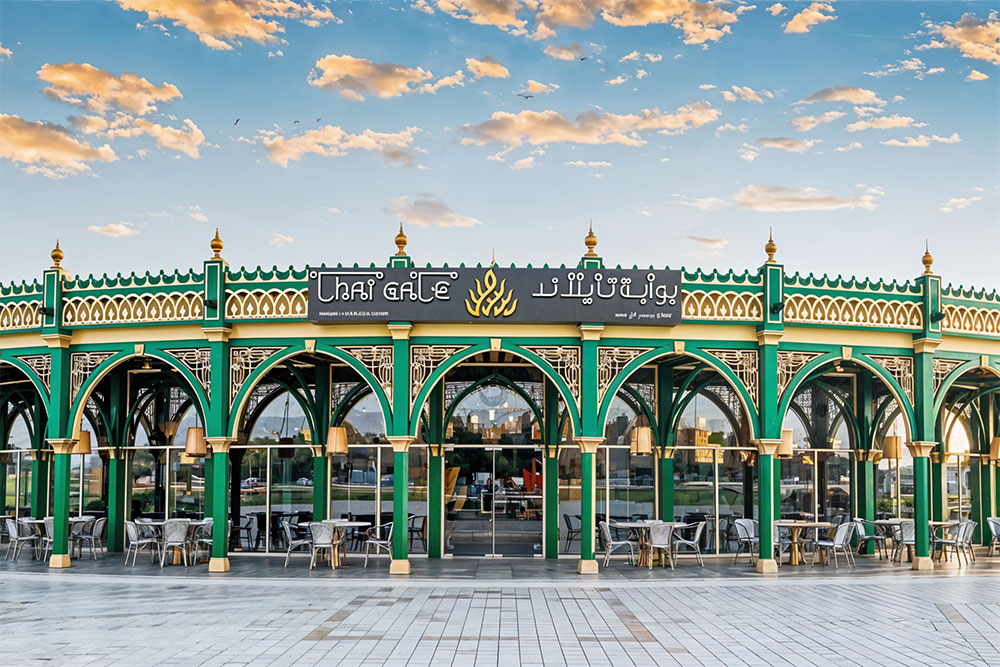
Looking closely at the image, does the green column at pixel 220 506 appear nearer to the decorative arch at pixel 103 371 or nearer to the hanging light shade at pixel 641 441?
the decorative arch at pixel 103 371

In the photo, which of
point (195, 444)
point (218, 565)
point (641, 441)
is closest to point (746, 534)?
point (641, 441)

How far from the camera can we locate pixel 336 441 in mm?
17219

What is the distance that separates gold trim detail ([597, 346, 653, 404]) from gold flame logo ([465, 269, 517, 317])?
168 centimetres

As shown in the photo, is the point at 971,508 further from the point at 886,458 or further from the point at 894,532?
the point at 894,532

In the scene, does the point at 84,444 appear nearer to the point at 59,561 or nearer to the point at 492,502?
the point at 59,561

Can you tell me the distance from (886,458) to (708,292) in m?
6.96

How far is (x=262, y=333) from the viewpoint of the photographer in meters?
15.3

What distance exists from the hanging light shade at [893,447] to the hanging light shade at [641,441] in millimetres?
5238

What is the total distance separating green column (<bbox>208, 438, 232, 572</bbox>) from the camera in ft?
49.1

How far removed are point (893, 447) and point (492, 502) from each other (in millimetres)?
8404

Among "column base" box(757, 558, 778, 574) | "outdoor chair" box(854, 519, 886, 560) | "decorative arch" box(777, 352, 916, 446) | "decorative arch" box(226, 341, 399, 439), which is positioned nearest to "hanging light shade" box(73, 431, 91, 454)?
"decorative arch" box(226, 341, 399, 439)

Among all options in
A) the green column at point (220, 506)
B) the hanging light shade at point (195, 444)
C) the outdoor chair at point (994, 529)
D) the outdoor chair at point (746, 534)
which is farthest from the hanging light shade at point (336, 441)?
the outdoor chair at point (994, 529)

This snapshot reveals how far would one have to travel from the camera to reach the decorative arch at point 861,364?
50.7 feet

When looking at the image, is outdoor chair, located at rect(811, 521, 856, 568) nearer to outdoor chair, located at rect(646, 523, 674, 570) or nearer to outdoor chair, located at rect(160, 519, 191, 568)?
outdoor chair, located at rect(646, 523, 674, 570)
